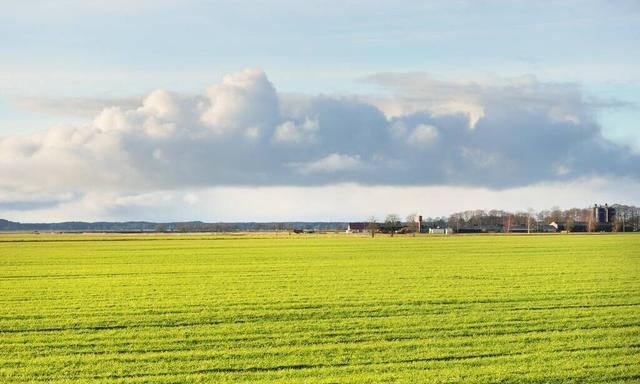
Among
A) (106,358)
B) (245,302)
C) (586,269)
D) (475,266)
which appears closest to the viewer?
(106,358)

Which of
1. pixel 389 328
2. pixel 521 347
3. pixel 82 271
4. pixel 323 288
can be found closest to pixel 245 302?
pixel 323 288

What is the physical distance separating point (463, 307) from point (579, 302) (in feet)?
14.6

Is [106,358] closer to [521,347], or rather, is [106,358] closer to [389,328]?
[389,328]

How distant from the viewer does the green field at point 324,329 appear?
15328 mm

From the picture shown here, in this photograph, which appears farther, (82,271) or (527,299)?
(82,271)

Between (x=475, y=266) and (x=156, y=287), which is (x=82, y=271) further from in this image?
(x=475, y=266)

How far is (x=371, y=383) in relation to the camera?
14.4 metres

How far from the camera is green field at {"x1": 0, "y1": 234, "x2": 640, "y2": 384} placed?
15.3 meters

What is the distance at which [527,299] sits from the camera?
27.2m

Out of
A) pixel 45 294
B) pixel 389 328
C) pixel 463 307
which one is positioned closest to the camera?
pixel 389 328

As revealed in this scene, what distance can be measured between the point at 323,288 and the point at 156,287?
24.8 ft

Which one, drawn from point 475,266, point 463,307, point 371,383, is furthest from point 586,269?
point 371,383

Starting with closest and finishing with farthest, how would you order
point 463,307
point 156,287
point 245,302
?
point 463,307 < point 245,302 < point 156,287

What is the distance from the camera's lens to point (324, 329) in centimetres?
2027
